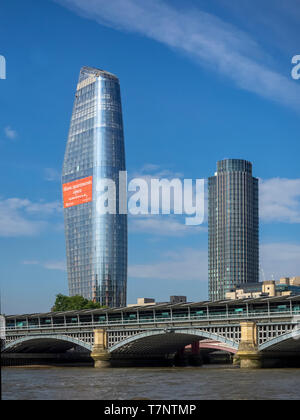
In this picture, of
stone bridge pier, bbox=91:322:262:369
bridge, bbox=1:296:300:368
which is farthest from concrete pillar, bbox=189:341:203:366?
bridge, bbox=1:296:300:368

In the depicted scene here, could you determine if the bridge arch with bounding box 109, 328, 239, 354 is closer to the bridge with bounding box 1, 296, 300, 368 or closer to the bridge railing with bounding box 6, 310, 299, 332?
the bridge with bounding box 1, 296, 300, 368

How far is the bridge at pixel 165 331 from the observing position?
112125 millimetres

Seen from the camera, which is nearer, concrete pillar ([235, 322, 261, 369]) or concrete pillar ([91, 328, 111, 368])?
concrete pillar ([235, 322, 261, 369])

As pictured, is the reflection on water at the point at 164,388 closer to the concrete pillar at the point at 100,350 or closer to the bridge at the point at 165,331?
the bridge at the point at 165,331

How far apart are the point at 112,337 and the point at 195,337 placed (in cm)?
1682

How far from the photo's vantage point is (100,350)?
133 meters

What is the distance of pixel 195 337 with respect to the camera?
429 feet

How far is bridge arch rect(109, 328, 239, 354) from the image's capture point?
120312 millimetres

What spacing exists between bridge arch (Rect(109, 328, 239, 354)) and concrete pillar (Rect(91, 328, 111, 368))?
157 centimetres

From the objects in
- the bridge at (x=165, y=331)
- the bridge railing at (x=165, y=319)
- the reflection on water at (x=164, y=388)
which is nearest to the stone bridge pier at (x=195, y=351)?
the bridge at (x=165, y=331)

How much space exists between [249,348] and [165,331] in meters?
18.8

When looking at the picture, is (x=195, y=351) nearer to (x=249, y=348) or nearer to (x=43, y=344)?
(x=43, y=344)
